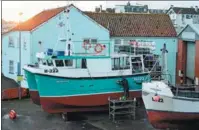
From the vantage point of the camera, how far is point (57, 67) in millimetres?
15820

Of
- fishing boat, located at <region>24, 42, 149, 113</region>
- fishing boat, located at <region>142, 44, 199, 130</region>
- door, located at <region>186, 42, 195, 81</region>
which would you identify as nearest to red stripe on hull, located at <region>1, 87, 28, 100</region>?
fishing boat, located at <region>24, 42, 149, 113</region>

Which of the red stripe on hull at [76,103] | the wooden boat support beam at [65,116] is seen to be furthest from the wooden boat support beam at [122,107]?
the wooden boat support beam at [65,116]

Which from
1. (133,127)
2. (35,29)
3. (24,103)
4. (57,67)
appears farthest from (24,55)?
(133,127)

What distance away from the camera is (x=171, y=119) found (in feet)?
44.5

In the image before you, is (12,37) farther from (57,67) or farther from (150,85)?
(150,85)

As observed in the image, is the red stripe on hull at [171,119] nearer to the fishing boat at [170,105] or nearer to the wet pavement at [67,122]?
the fishing boat at [170,105]

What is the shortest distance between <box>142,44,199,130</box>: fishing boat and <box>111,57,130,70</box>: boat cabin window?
3226 millimetres

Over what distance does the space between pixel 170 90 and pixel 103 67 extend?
4131 mm

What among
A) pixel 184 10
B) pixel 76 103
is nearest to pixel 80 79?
pixel 76 103

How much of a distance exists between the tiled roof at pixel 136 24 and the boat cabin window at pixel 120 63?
18.5ft

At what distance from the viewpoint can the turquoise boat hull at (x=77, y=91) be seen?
15.4m

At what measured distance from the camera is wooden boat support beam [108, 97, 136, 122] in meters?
15.4

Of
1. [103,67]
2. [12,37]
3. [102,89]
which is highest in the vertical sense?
[12,37]

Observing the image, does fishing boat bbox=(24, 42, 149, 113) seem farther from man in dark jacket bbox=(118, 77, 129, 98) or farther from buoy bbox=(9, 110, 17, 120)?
buoy bbox=(9, 110, 17, 120)
